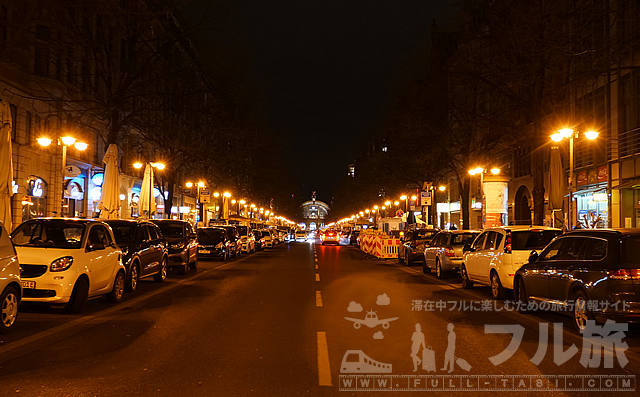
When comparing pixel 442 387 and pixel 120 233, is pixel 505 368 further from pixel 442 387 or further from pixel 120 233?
pixel 120 233

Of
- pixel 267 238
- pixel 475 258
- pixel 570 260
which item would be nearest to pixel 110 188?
pixel 475 258

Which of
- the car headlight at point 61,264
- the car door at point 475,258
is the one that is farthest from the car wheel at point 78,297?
the car door at point 475,258

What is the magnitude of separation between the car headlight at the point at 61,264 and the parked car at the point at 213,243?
1832cm

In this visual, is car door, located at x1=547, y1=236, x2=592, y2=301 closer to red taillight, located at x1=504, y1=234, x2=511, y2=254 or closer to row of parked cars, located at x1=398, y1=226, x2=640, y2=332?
row of parked cars, located at x1=398, y1=226, x2=640, y2=332

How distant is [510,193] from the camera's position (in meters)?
42.7

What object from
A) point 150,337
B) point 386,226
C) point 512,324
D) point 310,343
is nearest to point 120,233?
point 150,337

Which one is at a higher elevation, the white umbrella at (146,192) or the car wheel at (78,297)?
the white umbrella at (146,192)

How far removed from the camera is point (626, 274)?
875cm

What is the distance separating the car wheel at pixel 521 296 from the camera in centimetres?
1193

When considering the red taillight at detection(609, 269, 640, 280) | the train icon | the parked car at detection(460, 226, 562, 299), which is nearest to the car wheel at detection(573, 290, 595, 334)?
the red taillight at detection(609, 269, 640, 280)

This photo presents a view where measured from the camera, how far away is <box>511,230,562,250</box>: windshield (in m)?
13.8

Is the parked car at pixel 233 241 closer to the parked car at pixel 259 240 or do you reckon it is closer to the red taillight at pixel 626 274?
the parked car at pixel 259 240

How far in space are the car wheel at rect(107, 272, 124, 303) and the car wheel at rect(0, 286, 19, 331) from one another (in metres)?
3.53

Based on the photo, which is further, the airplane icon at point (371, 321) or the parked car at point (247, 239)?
the parked car at point (247, 239)
